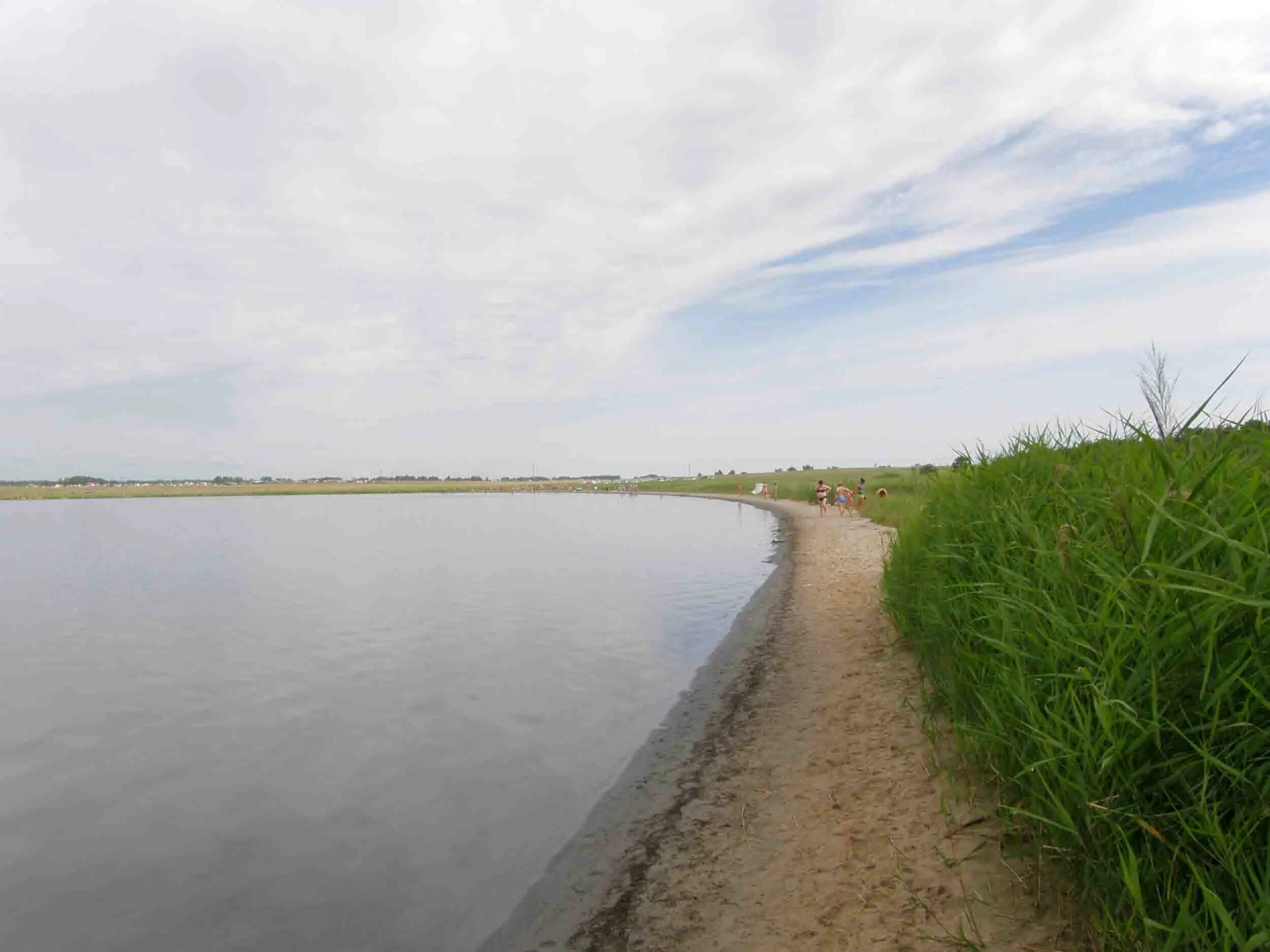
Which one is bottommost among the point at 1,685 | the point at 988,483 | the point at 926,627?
the point at 1,685

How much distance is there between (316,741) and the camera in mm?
9320

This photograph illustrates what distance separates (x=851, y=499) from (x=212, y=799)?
45966mm

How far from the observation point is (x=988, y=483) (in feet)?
26.4

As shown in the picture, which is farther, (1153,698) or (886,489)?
(886,489)

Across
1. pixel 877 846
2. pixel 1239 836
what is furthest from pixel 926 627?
pixel 1239 836

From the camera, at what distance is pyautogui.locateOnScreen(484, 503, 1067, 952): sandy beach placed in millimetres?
4094

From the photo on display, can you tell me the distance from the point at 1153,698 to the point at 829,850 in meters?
2.76

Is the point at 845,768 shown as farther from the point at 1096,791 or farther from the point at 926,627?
the point at 1096,791

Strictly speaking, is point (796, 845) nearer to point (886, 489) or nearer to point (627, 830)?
point (627, 830)

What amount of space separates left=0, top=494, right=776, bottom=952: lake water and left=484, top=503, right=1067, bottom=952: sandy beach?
62 cm

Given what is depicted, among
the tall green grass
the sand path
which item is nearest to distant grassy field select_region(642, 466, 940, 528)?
the sand path

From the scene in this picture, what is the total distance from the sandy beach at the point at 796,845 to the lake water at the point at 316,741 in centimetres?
62

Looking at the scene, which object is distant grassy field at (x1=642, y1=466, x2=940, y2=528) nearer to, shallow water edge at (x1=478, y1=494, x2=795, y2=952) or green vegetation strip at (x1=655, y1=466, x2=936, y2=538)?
green vegetation strip at (x1=655, y1=466, x2=936, y2=538)

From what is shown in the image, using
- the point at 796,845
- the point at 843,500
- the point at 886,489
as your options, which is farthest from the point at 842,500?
the point at 796,845
